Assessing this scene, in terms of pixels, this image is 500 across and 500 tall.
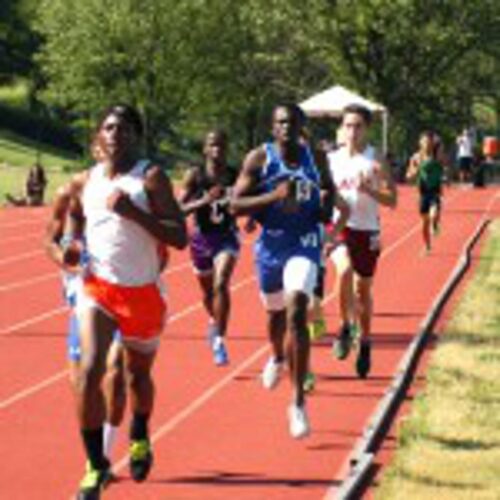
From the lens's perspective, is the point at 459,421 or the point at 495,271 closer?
the point at 459,421

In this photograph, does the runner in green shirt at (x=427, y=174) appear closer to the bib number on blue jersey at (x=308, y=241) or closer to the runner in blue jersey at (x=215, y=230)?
the runner in blue jersey at (x=215, y=230)

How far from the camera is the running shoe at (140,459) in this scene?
24.1 feet

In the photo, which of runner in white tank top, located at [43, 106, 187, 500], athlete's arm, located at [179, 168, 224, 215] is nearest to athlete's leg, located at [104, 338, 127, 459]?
runner in white tank top, located at [43, 106, 187, 500]

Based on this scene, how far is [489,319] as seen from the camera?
14555mm

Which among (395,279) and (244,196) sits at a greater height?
(244,196)

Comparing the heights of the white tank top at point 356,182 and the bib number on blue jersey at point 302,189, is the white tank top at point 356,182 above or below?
below

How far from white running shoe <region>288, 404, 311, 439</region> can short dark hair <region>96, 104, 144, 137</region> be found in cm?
201

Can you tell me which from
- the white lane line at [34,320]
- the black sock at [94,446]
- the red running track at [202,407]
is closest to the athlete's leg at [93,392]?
the black sock at [94,446]

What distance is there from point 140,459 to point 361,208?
4.37 meters

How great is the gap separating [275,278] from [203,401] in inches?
63.8

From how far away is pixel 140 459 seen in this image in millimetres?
7359

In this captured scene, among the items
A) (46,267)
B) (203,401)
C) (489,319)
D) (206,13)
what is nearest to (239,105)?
(206,13)

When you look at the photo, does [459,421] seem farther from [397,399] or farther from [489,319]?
[489,319]

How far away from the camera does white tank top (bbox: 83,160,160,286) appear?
700 cm
